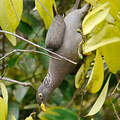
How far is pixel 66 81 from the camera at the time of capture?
1.64m

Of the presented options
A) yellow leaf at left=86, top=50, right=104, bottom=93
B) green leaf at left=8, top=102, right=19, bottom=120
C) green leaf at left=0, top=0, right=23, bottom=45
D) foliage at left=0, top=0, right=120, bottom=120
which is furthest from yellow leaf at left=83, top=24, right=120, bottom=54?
green leaf at left=8, top=102, right=19, bottom=120

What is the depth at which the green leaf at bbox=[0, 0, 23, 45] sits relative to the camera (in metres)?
0.89

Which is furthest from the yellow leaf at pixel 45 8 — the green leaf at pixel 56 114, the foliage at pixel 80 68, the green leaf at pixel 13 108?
the green leaf at pixel 13 108

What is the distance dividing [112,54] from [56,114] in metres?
0.25

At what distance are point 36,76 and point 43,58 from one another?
131 millimetres

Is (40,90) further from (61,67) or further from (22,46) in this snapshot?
(22,46)

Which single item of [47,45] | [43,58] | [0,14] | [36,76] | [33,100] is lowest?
[33,100]

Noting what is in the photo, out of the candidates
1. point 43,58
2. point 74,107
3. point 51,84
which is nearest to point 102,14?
point 51,84

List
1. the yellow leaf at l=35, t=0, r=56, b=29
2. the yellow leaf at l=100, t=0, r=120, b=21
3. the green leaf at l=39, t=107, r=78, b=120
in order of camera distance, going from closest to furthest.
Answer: the yellow leaf at l=100, t=0, r=120, b=21 → the green leaf at l=39, t=107, r=78, b=120 → the yellow leaf at l=35, t=0, r=56, b=29

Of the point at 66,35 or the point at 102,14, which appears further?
the point at 66,35

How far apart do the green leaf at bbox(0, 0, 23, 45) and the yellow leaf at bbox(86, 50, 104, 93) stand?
27 centimetres

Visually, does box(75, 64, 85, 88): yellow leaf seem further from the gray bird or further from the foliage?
the gray bird

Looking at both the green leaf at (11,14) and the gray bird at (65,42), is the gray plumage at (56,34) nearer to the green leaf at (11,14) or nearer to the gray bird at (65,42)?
the gray bird at (65,42)

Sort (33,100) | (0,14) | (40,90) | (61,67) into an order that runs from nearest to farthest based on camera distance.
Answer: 1. (0,14)
2. (61,67)
3. (40,90)
4. (33,100)
